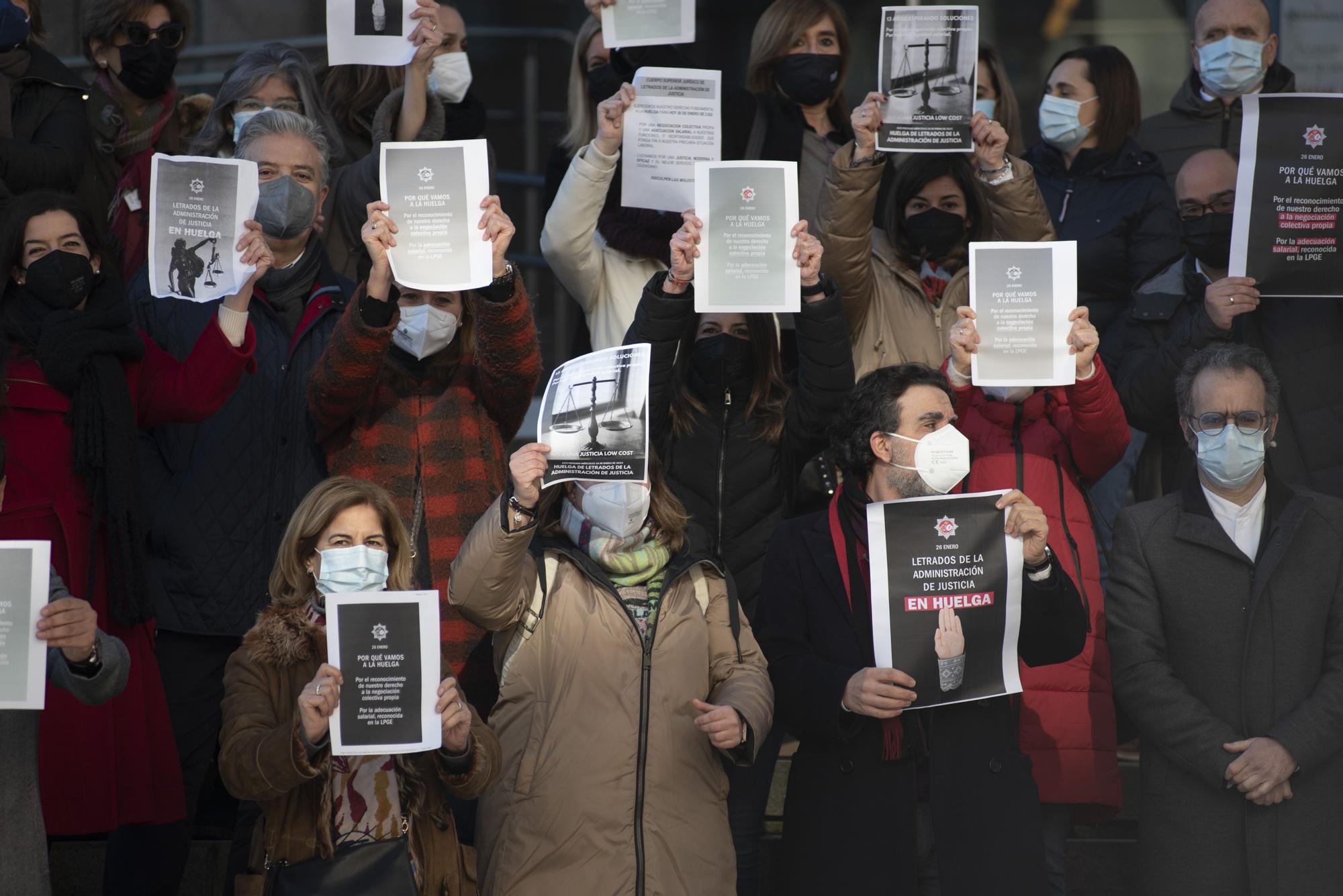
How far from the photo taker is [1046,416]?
5.86 meters

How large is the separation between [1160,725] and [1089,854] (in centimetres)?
105

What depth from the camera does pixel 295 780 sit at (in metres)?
4.39

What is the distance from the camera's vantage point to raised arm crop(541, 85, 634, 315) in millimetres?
6074

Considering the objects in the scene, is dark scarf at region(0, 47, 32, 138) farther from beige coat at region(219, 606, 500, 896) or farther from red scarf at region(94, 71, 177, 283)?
beige coat at region(219, 606, 500, 896)

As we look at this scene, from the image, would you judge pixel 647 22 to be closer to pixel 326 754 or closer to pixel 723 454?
pixel 723 454

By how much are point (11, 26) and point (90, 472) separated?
6.16 ft

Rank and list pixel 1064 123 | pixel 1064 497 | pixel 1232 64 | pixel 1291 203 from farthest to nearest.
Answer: pixel 1064 123, pixel 1232 64, pixel 1291 203, pixel 1064 497

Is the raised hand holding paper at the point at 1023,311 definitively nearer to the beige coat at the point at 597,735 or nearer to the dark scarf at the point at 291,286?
the beige coat at the point at 597,735

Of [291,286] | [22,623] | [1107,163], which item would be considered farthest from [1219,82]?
[22,623]

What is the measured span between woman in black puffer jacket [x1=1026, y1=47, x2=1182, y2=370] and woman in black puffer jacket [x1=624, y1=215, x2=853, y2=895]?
1.36m

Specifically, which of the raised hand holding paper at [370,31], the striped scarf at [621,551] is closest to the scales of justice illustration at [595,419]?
the striped scarf at [621,551]

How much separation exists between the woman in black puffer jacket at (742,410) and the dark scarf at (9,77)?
2.36 metres

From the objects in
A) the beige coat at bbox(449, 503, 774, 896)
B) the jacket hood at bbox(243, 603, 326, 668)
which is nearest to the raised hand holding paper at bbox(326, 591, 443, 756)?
the jacket hood at bbox(243, 603, 326, 668)

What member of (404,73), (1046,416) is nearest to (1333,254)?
(1046,416)
